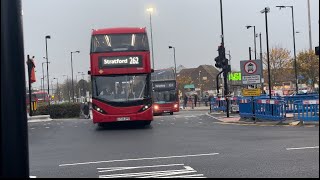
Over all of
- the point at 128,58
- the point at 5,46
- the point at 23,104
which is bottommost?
the point at 23,104

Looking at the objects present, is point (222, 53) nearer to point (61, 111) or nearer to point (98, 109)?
point (98, 109)

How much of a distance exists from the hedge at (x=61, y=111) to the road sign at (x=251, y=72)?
18.0 metres

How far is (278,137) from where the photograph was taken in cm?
1264

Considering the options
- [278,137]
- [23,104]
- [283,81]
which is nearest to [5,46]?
[23,104]

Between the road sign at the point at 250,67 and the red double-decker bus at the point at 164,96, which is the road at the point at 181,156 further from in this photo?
the red double-decker bus at the point at 164,96

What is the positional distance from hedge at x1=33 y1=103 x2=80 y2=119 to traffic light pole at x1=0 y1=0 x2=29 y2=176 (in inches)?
1253

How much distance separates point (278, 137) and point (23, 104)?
1102 cm

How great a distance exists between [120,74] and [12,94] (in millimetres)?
14597

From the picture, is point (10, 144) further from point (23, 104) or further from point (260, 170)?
point (260, 170)

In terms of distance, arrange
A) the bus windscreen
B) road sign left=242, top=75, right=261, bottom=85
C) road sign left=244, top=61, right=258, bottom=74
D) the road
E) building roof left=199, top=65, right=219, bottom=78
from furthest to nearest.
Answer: building roof left=199, top=65, right=219, bottom=78 → road sign left=242, top=75, right=261, bottom=85 → road sign left=244, top=61, right=258, bottom=74 → the bus windscreen → the road

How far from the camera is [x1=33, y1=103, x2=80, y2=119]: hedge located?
110 feet

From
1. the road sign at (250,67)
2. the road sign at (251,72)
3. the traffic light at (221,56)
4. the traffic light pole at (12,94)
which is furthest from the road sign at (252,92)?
the traffic light pole at (12,94)

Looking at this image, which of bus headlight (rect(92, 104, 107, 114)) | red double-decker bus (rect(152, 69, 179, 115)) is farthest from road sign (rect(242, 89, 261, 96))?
red double-decker bus (rect(152, 69, 179, 115))

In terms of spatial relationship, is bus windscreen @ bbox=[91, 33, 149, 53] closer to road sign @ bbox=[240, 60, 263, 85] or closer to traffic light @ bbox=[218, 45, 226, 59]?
road sign @ bbox=[240, 60, 263, 85]
